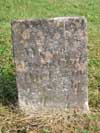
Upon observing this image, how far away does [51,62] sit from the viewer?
443 centimetres

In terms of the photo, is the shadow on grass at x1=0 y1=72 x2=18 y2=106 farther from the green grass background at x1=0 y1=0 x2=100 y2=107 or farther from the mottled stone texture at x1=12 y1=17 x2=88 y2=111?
the mottled stone texture at x1=12 y1=17 x2=88 y2=111

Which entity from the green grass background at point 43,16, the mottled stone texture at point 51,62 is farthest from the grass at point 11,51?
the mottled stone texture at point 51,62

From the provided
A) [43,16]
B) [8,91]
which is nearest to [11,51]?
[8,91]

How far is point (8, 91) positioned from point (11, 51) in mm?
1674

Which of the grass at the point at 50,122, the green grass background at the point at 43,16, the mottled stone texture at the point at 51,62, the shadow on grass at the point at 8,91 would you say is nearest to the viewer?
the mottled stone texture at the point at 51,62

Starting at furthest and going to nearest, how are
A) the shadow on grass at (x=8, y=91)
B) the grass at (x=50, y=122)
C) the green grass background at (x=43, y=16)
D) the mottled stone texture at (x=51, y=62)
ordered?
the green grass background at (x=43, y=16), the shadow on grass at (x=8, y=91), the grass at (x=50, y=122), the mottled stone texture at (x=51, y=62)

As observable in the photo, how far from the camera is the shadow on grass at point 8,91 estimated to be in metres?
4.85

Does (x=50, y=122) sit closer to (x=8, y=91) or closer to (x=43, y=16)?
(x=8, y=91)

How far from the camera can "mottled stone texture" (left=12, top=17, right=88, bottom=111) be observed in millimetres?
4281

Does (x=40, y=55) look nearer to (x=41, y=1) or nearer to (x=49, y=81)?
(x=49, y=81)

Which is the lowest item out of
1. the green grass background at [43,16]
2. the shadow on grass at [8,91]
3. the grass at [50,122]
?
the grass at [50,122]

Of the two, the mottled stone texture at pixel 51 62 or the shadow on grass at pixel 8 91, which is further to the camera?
the shadow on grass at pixel 8 91

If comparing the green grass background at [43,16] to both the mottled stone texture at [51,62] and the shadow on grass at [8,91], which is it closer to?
the shadow on grass at [8,91]

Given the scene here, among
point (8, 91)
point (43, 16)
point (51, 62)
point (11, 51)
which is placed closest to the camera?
point (51, 62)
